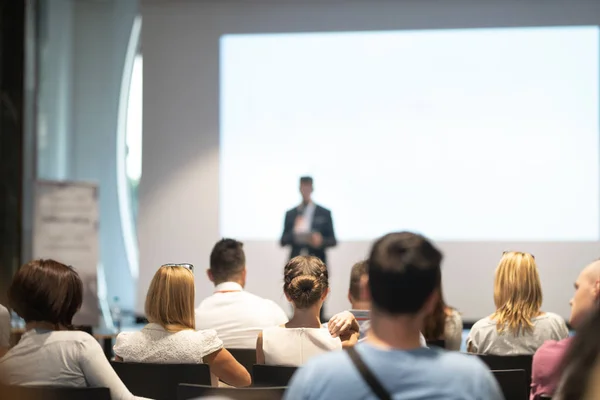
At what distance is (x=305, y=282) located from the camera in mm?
2988

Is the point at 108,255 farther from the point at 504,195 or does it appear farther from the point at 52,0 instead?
the point at 504,195

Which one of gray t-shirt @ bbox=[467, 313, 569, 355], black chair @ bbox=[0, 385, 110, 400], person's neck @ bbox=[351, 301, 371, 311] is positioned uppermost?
person's neck @ bbox=[351, 301, 371, 311]

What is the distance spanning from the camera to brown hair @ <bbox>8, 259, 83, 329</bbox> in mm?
2414

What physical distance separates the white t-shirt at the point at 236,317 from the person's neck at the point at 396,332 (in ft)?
7.39

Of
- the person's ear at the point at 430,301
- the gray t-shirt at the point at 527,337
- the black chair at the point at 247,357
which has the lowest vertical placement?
the black chair at the point at 247,357

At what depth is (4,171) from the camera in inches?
299

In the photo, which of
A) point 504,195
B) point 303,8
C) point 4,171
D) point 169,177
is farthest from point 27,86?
point 504,195

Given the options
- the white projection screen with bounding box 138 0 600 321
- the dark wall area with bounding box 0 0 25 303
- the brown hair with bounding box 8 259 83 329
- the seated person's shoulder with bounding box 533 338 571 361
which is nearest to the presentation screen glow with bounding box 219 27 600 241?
the white projection screen with bounding box 138 0 600 321

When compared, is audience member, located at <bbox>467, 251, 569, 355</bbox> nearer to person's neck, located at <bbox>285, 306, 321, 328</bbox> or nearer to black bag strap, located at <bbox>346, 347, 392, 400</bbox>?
person's neck, located at <bbox>285, 306, 321, 328</bbox>

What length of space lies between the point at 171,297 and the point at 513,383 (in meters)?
1.27

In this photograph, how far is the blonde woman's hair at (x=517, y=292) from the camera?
3.38 m

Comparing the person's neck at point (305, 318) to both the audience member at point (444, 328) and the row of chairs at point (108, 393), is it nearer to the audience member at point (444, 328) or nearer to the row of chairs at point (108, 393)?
the row of chairs at point (108, 393)

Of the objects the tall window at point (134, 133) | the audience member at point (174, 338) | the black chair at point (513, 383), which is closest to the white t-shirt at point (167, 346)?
the audience member at point (174, 338)

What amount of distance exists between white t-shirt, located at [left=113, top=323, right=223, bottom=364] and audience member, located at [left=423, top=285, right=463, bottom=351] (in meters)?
1.26
